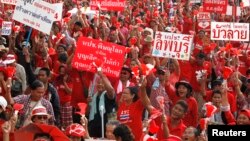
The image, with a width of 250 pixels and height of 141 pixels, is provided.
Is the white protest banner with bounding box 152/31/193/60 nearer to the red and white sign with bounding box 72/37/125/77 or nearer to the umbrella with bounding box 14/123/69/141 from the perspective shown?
the red and white sign with bounding box 72/37/125/77

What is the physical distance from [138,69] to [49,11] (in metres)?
2.16

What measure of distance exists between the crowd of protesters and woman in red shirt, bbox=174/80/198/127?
0.04 feet

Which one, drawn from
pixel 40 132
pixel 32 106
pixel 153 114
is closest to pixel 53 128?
pixel 40 132

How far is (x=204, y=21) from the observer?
16719mm

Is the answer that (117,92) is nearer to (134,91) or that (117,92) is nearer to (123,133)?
(134,91)

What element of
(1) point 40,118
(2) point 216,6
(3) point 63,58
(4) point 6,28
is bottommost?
(1) point 40,118

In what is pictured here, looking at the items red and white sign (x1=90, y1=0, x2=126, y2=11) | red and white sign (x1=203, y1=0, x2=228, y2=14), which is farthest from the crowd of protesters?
red and white sign (x1=203, y1=0, x2=228, y2=14)

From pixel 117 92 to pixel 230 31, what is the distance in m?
4.24

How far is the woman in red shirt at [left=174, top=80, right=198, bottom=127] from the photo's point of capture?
9.32 m

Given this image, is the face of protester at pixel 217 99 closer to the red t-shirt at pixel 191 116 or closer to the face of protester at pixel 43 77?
the red t-shirt at pixel 191 116

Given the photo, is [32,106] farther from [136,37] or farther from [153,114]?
[136,37]

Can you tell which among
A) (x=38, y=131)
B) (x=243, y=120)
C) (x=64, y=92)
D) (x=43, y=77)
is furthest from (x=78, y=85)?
(x=38, y=131)

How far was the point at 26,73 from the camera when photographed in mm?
11164

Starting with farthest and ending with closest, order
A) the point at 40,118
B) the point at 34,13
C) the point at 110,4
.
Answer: the point at 110,4, the point at 34,13, the point at 40,118
